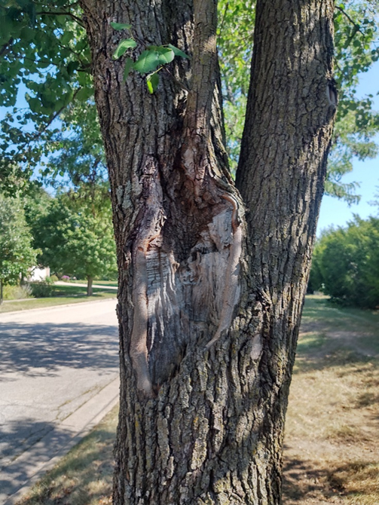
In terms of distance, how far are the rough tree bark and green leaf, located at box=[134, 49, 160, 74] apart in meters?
0.43

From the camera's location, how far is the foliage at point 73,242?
3088 cm

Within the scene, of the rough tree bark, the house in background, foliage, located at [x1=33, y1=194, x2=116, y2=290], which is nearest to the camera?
the rough tree bark

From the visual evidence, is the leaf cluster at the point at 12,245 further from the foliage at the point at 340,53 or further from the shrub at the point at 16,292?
the foliage at the point at 340,53

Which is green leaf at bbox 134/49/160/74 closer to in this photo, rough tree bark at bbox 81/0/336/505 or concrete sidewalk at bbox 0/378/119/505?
rough tree bark at bbox 81/0/336/505

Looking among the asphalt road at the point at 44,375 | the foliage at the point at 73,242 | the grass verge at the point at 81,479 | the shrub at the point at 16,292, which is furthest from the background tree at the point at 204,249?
the foliage at the point at 73,242

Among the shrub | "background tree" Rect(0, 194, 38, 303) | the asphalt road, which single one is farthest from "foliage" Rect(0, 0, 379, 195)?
the shrub

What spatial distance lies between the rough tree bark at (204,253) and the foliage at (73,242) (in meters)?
29.1

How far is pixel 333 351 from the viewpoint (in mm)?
9695

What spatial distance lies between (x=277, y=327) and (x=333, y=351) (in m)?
8.49

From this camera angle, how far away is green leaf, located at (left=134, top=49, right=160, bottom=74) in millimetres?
1545

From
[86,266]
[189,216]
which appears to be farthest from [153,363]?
[86,266]

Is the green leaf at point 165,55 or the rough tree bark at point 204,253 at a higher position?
the green leaf at point 165,55

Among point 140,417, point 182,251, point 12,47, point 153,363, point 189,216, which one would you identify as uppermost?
point 12,47

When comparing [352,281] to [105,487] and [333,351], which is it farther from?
[105,487]
